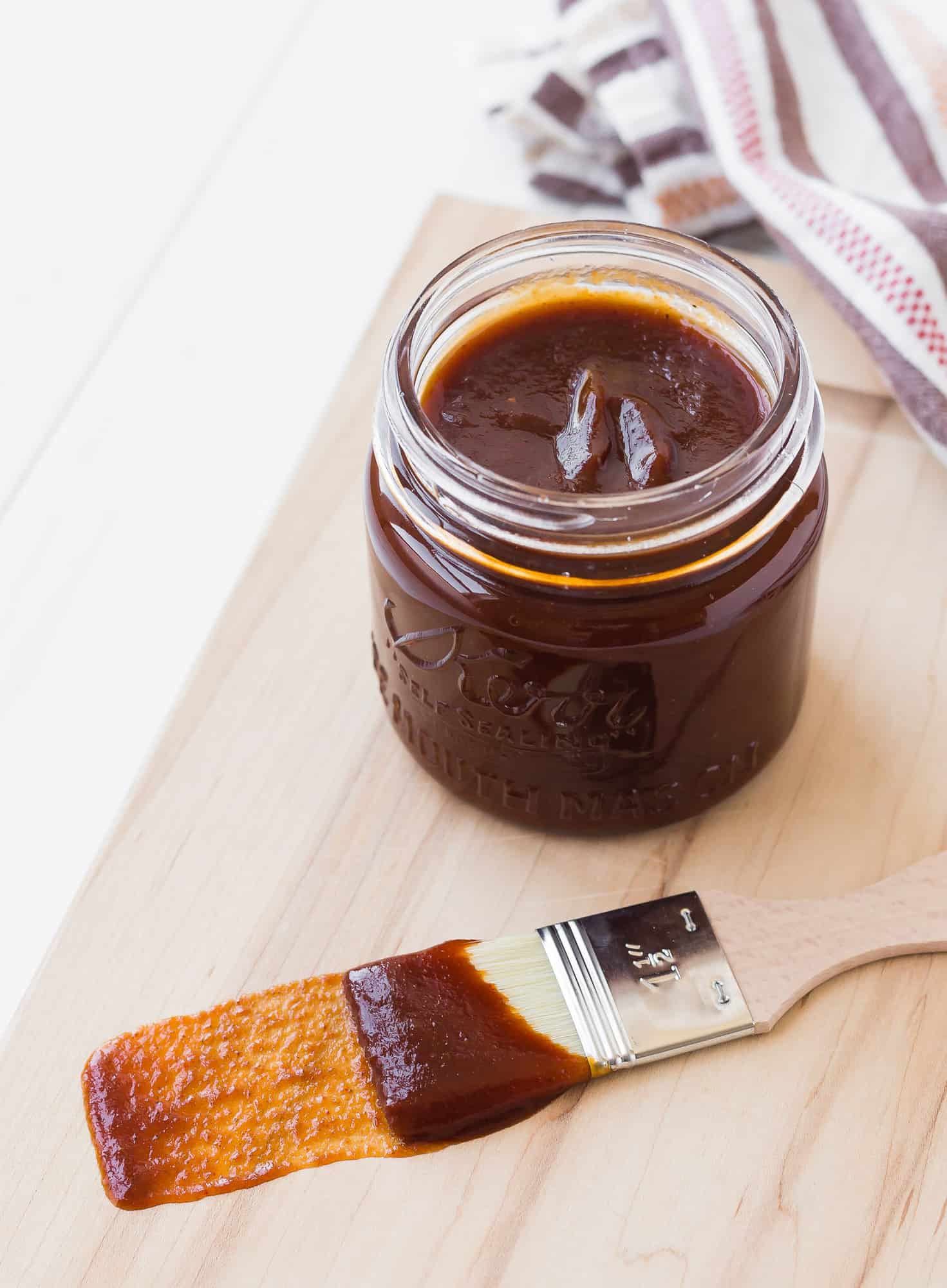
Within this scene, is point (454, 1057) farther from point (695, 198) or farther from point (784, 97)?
point (784, 97)

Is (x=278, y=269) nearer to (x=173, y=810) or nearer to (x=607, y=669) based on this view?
(x=173, y=810)

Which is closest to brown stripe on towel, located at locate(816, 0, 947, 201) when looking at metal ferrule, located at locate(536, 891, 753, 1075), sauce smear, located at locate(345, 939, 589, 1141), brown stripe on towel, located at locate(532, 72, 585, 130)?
brown stripe on towel, located at locate(532, 72, 585, 130)

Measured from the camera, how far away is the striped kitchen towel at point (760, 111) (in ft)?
6.23

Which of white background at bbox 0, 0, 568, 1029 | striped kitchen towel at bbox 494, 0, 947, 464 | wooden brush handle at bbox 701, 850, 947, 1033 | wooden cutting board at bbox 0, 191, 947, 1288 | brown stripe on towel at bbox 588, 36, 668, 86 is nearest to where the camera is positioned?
wooden cutting board at bbox 0, 191, 947, 1288

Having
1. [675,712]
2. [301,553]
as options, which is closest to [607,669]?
[675,712]

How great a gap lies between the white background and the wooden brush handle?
27.5 inches

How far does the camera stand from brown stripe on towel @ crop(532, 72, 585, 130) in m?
2.09

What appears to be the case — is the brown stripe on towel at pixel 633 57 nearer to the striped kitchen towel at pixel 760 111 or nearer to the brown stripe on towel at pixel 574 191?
the striped kitchen towel at pixel 760 111

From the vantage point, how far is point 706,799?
1.50 m

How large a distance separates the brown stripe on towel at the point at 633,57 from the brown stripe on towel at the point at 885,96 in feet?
0.74

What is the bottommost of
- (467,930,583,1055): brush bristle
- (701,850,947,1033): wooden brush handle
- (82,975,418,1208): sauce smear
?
(701,850,947,1033): wooden brush handle

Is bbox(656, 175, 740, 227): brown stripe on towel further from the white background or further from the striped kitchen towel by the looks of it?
the white background

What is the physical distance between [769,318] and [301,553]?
666 mm

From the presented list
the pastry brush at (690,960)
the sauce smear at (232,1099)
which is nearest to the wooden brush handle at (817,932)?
the pastry brush at (690,960)
